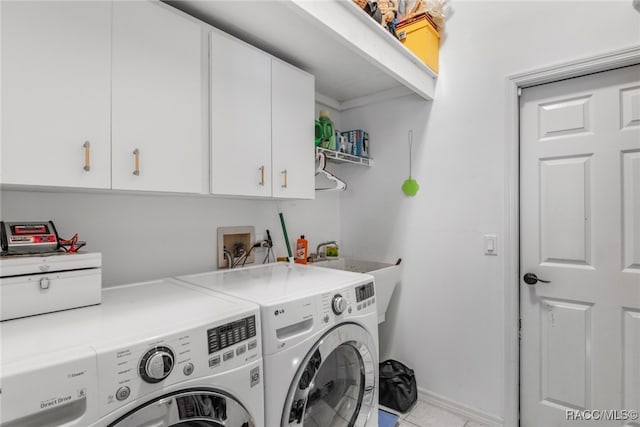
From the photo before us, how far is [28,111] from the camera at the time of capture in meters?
0.98

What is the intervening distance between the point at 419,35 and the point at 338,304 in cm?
174

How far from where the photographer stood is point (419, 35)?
6.77 ft

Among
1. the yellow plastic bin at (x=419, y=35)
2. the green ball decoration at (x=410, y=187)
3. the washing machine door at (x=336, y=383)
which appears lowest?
the washing machine door at (x=336, y=383)

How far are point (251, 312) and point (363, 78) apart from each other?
175 cm

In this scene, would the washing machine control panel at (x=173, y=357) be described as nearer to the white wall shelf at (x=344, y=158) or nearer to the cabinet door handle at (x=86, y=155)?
the cabinet door handle at (x=86, y=155)

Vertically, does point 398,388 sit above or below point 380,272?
below

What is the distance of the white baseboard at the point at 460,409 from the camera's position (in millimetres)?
1976

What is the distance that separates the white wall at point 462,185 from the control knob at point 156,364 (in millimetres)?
1806

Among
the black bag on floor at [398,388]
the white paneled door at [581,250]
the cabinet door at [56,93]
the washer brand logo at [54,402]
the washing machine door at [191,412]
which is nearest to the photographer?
the washer brand logo at [54,402]

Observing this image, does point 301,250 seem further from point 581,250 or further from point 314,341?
point 581,250

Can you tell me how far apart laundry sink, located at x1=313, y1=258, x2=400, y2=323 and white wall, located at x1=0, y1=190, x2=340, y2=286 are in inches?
26.1

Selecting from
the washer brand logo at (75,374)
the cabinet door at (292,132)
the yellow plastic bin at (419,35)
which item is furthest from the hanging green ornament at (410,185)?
the washer brand logo at (75,374)

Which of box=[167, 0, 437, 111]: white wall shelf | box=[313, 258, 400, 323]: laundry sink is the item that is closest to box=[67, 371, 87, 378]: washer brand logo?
box=[167, 0, 437, 111]: white wall shelf

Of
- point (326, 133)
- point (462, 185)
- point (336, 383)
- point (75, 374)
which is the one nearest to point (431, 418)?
point (336, 383)
